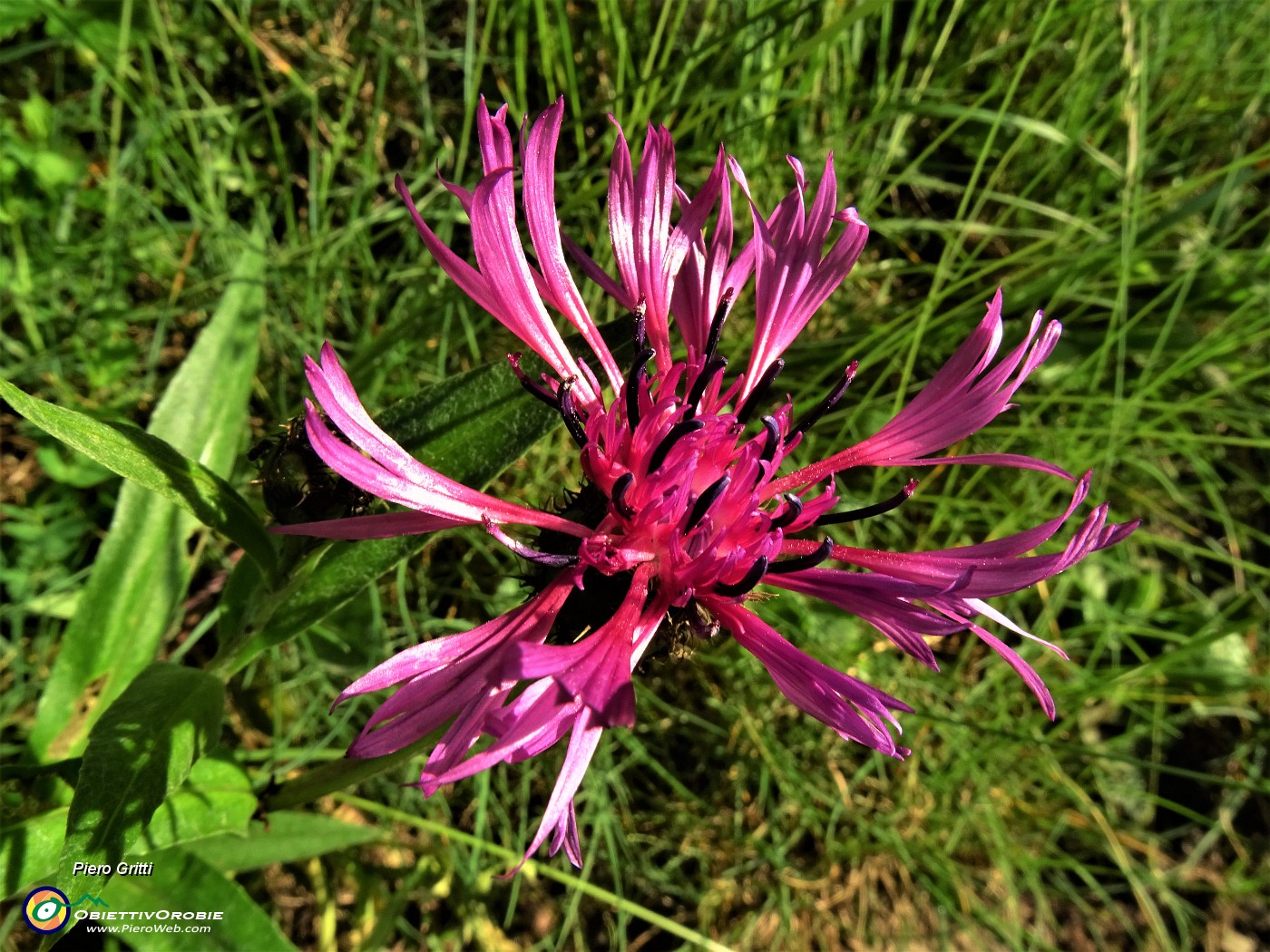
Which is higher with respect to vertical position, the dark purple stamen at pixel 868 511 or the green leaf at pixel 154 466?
the green leaf at pixel 154 466

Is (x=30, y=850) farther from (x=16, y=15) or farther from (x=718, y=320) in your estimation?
(x=16, y=15)

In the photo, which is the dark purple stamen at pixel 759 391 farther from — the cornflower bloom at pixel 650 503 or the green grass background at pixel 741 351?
the green grass background at pixel 741 351

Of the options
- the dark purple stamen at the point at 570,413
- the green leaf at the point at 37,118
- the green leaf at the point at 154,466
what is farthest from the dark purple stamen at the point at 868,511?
the green leaf at the point at 37,118

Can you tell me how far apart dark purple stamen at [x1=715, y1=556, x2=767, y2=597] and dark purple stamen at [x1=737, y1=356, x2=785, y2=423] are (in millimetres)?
294

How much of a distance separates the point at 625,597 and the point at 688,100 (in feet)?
4.26

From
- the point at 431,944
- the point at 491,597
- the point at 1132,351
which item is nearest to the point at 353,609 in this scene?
the point at 491,597

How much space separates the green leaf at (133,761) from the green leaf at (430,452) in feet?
0.35

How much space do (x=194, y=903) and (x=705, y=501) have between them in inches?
44.1

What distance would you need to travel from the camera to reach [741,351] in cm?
234

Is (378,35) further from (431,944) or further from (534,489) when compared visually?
(431,944)

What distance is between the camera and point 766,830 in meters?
2.54

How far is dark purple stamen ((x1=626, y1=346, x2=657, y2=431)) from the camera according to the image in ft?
4.24

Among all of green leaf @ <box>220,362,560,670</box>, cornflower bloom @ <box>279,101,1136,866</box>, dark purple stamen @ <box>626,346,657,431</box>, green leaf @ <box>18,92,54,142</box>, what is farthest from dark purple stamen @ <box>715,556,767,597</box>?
green leaf @ <box>18,92,54,142</box>

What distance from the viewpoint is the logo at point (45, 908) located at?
4.63ft
